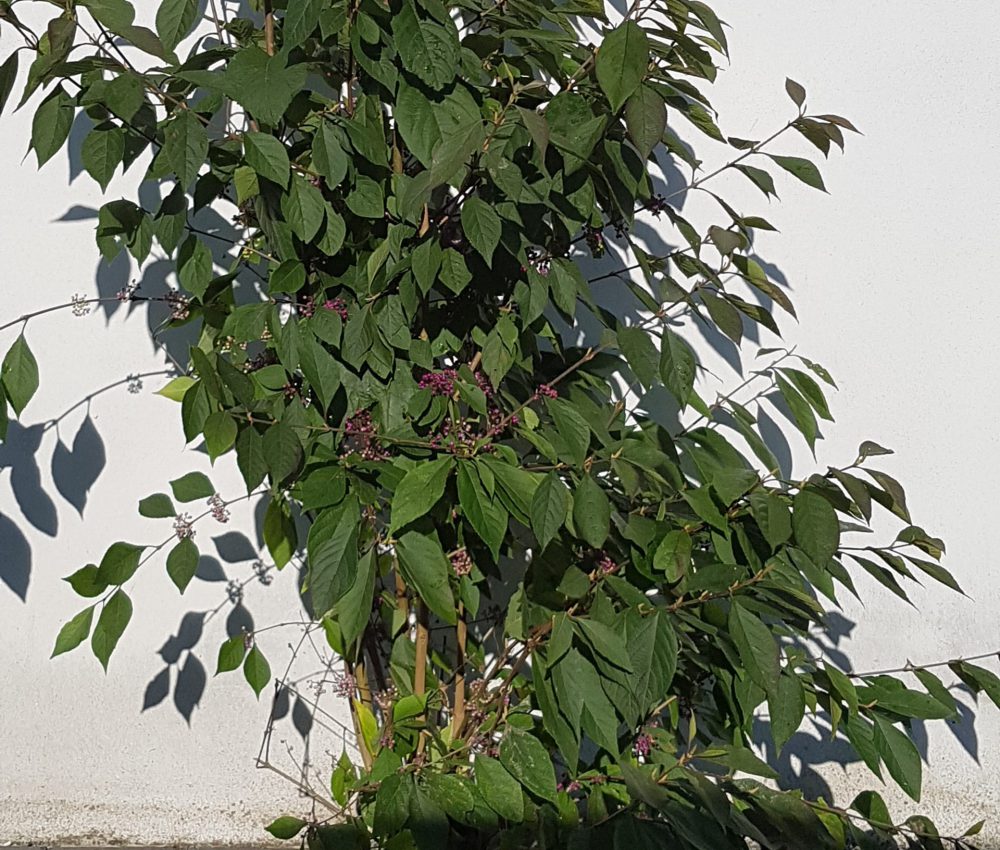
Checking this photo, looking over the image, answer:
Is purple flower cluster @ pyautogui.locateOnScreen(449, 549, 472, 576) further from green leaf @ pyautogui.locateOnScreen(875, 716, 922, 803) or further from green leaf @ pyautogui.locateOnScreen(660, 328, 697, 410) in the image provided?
green leaf @ pyautogui.locateOnScreen(875, 716, 922, 803)

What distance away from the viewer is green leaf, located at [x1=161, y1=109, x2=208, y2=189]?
1.25 meters

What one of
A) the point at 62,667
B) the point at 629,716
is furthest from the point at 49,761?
the point at 629,716

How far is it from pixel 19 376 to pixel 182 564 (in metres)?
0.36

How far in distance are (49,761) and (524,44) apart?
160 cm

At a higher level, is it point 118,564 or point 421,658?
point 118,564

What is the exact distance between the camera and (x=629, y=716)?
1337 mm

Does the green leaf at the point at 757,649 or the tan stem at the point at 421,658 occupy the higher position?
the tan stem at the point at 421,658

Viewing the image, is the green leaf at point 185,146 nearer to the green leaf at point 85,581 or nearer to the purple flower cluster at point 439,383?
the purple flower cluster at point 439,383

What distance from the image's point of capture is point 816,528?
131 cm

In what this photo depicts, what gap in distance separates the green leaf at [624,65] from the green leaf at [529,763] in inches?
30.8

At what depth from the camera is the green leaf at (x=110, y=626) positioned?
1.50 m

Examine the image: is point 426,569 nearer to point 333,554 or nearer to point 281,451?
point 333,554

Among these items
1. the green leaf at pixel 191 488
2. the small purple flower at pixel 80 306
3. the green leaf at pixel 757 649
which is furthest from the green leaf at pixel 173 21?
the green leaf at pixel 757 649

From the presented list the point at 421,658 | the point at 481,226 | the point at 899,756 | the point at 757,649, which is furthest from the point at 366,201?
the point at 899,756
